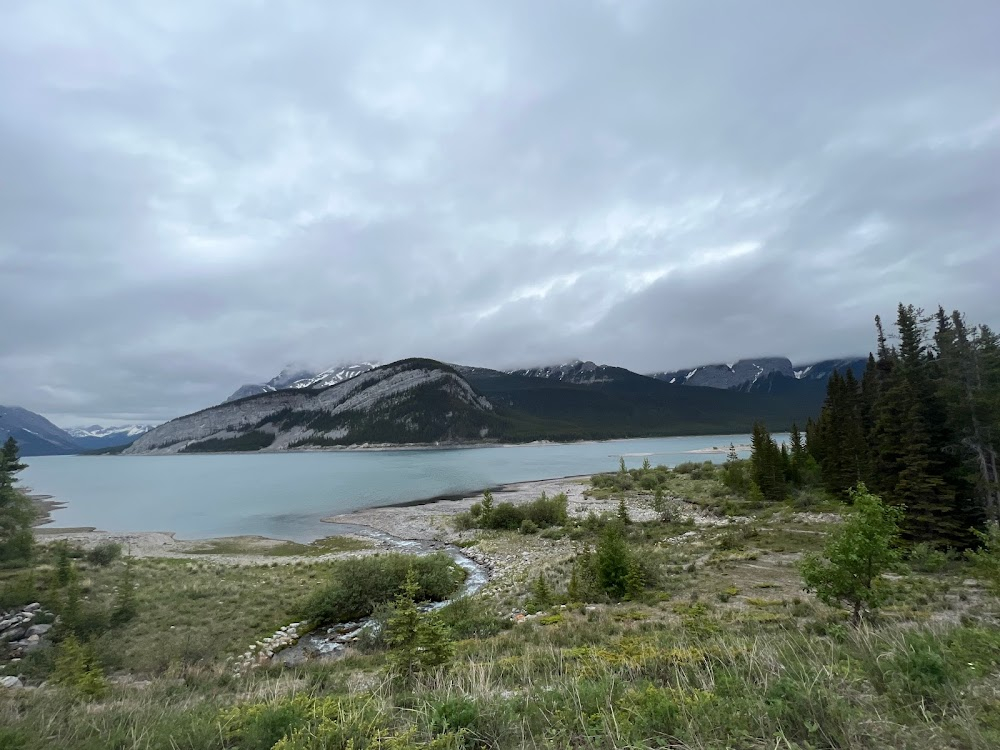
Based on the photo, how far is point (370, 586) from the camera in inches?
842

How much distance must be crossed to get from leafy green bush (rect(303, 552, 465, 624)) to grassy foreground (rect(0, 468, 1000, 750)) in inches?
188

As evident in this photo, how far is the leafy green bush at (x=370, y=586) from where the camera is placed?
20.2 meters

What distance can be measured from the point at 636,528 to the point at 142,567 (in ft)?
109

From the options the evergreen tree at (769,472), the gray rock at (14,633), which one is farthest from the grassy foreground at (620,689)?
the evergreen tree at (769,472)

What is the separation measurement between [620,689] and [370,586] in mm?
18200

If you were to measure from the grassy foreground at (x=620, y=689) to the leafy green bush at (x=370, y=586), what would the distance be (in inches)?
188

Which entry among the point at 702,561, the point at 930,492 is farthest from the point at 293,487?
the point at 930,492

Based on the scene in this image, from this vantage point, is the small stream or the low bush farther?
the low bush

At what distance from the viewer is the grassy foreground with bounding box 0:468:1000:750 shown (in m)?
4.49

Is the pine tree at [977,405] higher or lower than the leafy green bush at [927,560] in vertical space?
higher

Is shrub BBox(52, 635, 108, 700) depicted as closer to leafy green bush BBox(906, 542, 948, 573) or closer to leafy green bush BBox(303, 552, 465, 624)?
leafy green bush BBox(303, 552, 465, 624)

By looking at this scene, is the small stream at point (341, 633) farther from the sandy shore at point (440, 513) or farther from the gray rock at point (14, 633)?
the gray rock at point (14, 633)

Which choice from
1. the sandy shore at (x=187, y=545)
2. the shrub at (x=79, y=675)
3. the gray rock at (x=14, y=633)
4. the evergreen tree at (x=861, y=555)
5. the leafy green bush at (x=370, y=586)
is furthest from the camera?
the sandy shore at (x=187, y=545)

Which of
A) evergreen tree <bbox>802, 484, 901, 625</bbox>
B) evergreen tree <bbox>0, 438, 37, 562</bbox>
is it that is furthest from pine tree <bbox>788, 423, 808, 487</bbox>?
evergreen tree <bbox>0, 438, 37, 562</bbox>
